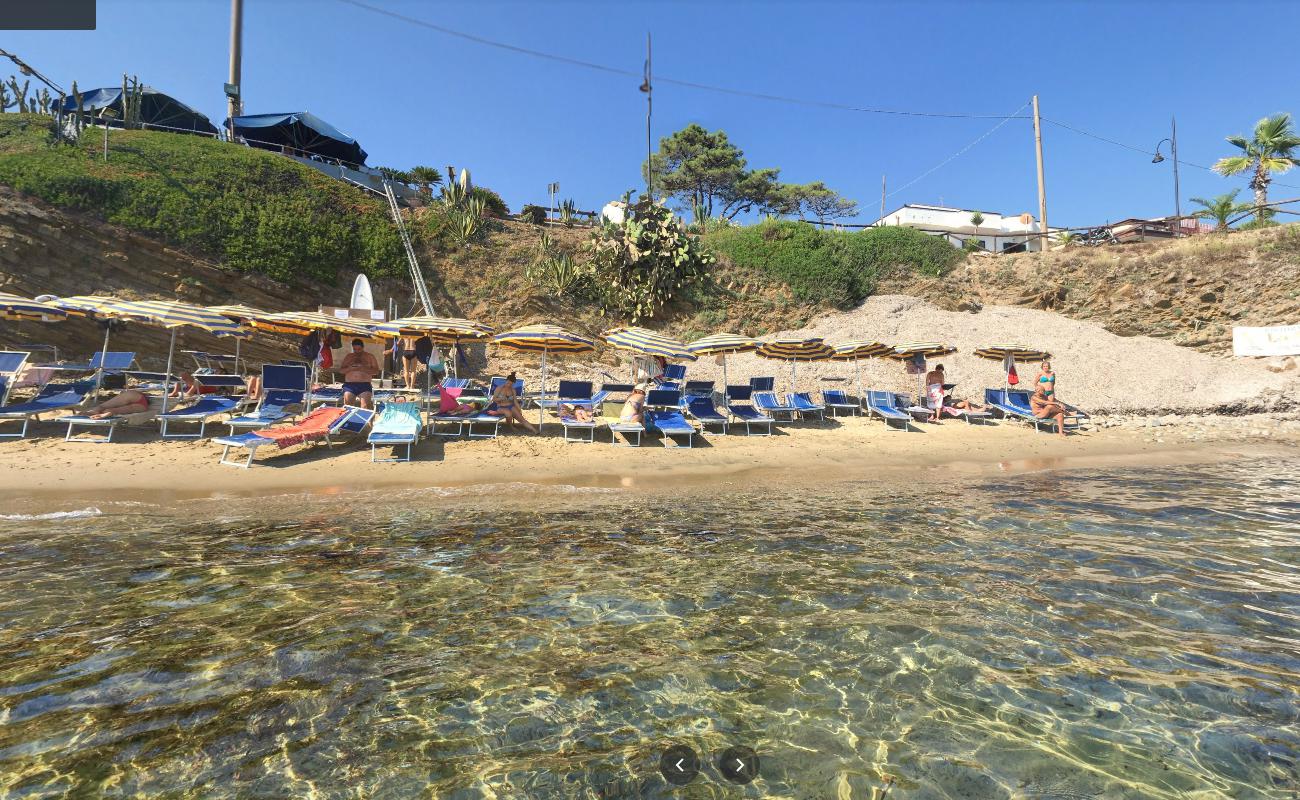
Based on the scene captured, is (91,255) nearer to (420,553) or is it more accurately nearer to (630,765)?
(420,553)

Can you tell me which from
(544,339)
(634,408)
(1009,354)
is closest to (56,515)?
(544,339)

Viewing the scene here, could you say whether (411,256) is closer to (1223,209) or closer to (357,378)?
(357,378)

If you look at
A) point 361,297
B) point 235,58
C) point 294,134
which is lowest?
point 361,297

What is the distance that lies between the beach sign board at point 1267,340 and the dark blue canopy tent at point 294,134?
146ft

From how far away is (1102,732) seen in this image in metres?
2.73

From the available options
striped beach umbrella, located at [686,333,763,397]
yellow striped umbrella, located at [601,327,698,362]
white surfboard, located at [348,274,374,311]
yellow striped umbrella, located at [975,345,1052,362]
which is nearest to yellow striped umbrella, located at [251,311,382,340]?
yellow striped umbrella, located at [601,327,698,362]

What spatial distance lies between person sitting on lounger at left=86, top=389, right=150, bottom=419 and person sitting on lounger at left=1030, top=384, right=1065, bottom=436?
21.2 m

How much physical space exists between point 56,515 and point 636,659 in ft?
24.2

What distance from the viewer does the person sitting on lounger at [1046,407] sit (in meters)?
14.7

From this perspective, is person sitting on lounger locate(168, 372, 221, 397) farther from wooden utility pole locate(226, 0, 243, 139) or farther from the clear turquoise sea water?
wooden utility pole locate(226, 0, 243, 139)

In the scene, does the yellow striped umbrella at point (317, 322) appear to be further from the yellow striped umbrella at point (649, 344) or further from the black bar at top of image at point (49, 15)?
the black bar at top of image at point (49, 15)

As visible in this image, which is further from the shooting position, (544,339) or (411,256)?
(411,256)

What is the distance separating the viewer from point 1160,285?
960 inches

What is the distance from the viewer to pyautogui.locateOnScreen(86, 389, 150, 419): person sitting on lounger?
9.80m
